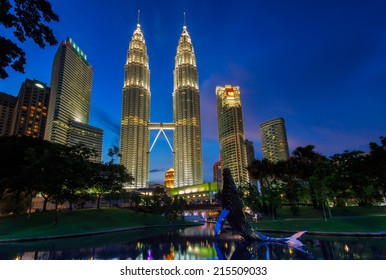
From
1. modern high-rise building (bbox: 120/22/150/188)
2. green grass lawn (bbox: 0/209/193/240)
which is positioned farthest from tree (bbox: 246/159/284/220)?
modern high-rise building (bbox: 120/22/150/188)

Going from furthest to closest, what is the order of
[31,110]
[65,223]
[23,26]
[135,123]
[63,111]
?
[135,123]
[63,111]
[31,110]
[65,223]
[23,26]

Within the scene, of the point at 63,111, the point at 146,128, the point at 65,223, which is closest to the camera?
the point at 65,223

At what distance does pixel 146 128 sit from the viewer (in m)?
183

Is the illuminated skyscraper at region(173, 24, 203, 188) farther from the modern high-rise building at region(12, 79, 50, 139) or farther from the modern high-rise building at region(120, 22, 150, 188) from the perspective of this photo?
the modern high-rise building at region(12, 79, 50, 139)

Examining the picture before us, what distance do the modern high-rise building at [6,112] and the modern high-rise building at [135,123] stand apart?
76560 mm

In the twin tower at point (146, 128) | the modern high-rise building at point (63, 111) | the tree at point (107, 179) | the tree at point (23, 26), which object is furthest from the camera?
the twin tower at point (146, 128)

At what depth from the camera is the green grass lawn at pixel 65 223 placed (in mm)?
26583

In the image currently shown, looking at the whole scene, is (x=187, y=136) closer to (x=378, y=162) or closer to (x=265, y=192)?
(x=265, y=192)

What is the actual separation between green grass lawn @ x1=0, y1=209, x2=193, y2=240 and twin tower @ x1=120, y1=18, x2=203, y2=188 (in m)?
127

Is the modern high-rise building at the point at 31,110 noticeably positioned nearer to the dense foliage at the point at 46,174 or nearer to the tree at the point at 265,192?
the dense foliage at the point at 46,174

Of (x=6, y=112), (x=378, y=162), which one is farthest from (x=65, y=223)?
(x=6, y=112)

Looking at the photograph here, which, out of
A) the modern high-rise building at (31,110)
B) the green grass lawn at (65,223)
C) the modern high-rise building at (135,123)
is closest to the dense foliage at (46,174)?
the green grass lawn at (65,223)

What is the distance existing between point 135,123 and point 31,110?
72.5 m

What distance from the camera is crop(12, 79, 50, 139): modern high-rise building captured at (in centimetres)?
15512
